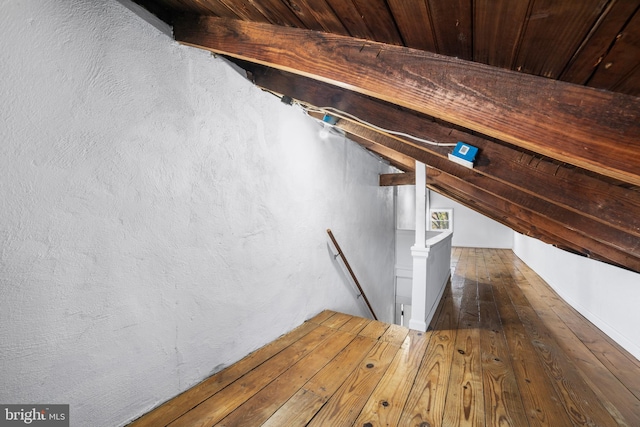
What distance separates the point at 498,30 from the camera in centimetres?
68

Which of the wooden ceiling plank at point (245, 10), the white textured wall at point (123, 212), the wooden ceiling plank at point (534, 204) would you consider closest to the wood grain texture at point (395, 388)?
the white textured wall at point (123, 212)

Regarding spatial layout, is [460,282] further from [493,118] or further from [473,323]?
[493,118]

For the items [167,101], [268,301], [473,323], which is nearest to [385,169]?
[473,323]

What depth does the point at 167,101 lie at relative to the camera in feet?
4.69

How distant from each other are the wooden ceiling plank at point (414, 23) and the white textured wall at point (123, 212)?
127 cm

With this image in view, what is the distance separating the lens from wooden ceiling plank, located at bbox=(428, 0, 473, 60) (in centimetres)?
66

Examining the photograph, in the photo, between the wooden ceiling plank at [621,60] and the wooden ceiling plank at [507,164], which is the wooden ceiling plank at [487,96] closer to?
the wooden ceiling plank at [621,60]

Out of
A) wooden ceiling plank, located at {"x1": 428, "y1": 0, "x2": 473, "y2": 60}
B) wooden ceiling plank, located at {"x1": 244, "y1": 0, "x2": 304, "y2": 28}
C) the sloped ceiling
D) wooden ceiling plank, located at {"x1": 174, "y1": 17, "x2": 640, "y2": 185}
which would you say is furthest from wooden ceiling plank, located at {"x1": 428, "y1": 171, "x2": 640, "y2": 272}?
wooden ceiling plank, located at {"x1": 244, "y1": 0, "x2": 304, "y2": 28}

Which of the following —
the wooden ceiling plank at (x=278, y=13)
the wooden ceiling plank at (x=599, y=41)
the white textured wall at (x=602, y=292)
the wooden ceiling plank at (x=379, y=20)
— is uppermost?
the wooden ceiling plank at (x=278, y=13)

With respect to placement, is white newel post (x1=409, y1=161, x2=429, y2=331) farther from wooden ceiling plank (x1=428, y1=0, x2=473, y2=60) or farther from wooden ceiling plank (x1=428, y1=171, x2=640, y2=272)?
wooden ceiling plank (x1=428, y1=0, x2=473, y2=60)

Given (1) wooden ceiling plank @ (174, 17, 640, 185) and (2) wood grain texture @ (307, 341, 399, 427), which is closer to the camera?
(1) wooden ceiling plank @ (174, 17, 640, 185)

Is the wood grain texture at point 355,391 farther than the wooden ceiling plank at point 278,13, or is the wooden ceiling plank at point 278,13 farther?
the wood grain texture at point 355,391

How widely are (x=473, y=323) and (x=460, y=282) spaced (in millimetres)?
1991

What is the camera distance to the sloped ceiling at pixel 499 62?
63 cm
